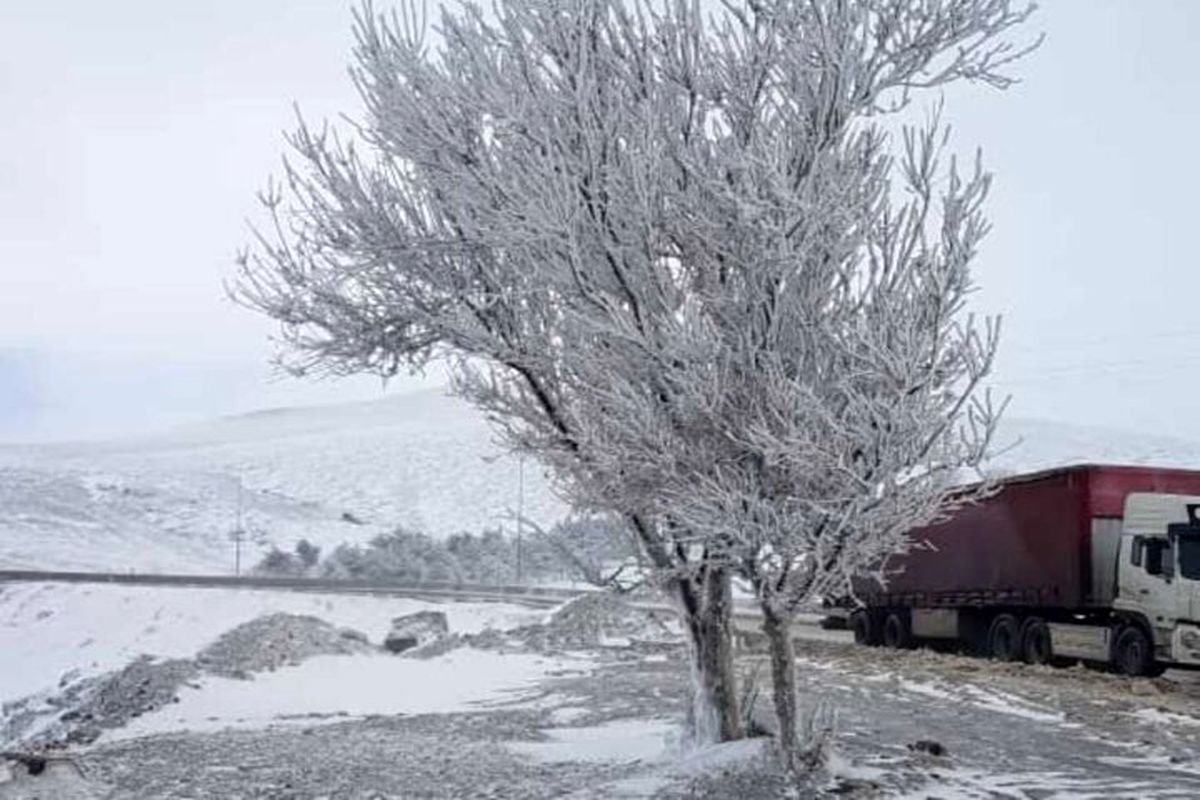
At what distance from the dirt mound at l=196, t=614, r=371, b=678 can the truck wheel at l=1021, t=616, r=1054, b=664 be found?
11.3 metres

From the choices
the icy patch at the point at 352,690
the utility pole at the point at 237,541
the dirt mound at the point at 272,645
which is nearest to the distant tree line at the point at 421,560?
the utility pole at the point at 237,541

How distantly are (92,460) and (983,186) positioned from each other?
104194mm

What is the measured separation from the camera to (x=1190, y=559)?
23391 millimetres

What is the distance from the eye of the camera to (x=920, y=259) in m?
11.2

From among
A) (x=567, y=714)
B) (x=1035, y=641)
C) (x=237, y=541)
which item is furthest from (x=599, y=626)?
(x=237, y=541)

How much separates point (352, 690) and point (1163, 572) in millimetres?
11915

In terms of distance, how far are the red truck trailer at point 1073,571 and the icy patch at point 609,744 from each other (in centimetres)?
691

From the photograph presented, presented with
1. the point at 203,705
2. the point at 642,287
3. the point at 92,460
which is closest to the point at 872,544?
the point at 642,287

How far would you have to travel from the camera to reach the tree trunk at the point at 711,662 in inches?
511

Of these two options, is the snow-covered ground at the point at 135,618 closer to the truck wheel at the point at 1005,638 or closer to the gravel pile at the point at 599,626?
the gravel pile at the point at 599,626

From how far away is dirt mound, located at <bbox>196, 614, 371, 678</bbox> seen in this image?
977 inches

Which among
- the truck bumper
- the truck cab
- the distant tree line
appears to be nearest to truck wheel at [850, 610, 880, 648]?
the truck cab

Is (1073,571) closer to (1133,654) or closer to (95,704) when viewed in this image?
(1133,654)

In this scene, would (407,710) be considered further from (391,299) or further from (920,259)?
(920,259)
